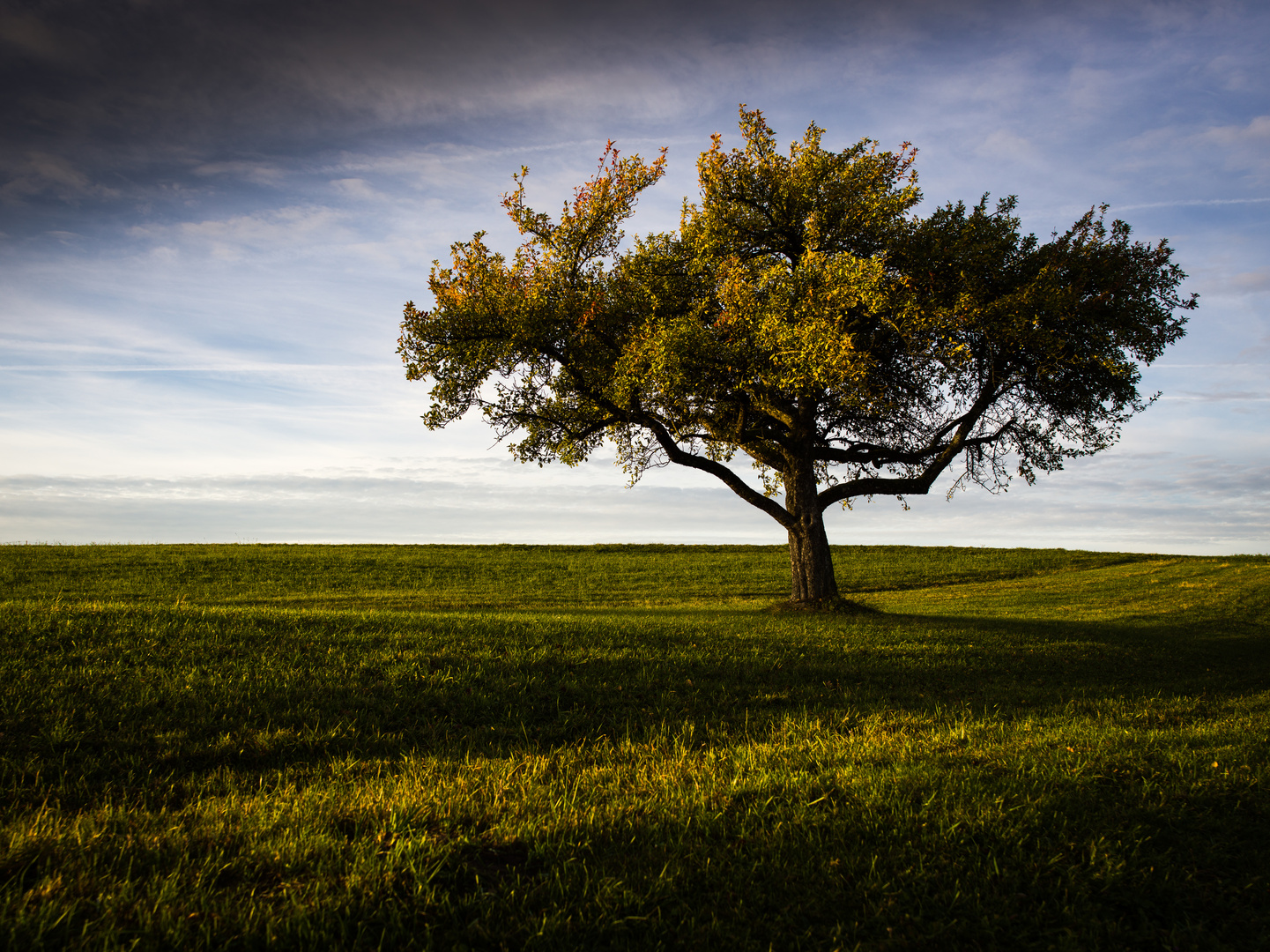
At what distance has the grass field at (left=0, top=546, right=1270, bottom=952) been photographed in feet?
15.9

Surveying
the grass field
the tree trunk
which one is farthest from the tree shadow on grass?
the tree trunk

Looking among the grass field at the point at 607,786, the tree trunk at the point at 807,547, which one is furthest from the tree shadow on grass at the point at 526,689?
the tree trunk at the point at 807,547

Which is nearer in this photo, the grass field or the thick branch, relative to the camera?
the grass field

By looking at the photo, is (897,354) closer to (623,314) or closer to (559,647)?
(623,314)

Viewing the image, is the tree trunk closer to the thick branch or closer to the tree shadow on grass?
the thick branch

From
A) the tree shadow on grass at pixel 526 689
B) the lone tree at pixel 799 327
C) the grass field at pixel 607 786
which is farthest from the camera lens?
the lone tree at pixel 799 327

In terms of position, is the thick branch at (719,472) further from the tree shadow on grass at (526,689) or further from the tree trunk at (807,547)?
the tree shadow on grass at (526,689)

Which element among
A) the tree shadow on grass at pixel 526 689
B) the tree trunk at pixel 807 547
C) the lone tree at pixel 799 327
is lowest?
the tree shadow on grass at pixel 526 689

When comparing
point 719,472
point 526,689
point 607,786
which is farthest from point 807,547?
point 607,786

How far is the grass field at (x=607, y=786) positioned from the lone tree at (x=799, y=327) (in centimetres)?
770

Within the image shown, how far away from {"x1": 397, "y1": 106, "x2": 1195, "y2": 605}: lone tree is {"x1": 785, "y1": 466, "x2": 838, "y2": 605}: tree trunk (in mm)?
66

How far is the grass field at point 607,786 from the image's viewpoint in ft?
15.9

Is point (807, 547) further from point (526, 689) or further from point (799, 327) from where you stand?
point (526, 689)

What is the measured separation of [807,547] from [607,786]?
1738 centimetres
